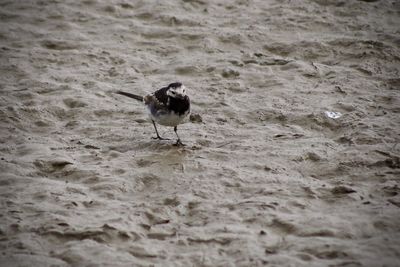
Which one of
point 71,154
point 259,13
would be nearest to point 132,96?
point 71,154

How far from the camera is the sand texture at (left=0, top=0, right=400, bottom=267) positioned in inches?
207

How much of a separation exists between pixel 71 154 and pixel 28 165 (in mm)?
555

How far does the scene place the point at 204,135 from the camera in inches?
297

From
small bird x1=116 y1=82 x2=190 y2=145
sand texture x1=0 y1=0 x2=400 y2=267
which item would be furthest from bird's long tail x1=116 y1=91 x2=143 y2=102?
small bird x1=116 y1=82 x2=190 y2=145

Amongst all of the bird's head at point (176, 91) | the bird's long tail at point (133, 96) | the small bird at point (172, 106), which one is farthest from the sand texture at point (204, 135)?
the bird's head at point (176, 91)

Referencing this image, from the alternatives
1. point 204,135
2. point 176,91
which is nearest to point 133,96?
point 176,91

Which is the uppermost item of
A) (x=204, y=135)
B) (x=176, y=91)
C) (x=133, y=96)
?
(x=176, y=91)

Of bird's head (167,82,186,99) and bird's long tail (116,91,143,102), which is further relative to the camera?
bird's long tail (116,91,143,102)

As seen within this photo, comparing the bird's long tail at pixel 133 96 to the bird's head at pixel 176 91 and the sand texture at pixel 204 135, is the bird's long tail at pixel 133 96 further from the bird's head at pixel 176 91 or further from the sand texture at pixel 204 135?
the bird's head at pixel 176 91

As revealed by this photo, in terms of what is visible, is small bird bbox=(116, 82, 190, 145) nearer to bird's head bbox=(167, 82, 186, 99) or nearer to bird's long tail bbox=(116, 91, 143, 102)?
bird's head bbox=(167, 82, 186, 99)

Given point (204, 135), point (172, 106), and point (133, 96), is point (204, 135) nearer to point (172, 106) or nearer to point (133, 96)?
point (172, 106)

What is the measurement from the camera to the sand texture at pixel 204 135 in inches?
207

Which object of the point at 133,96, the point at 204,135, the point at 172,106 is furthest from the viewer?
the point at 133,96

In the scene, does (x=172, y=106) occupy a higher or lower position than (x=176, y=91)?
lower
